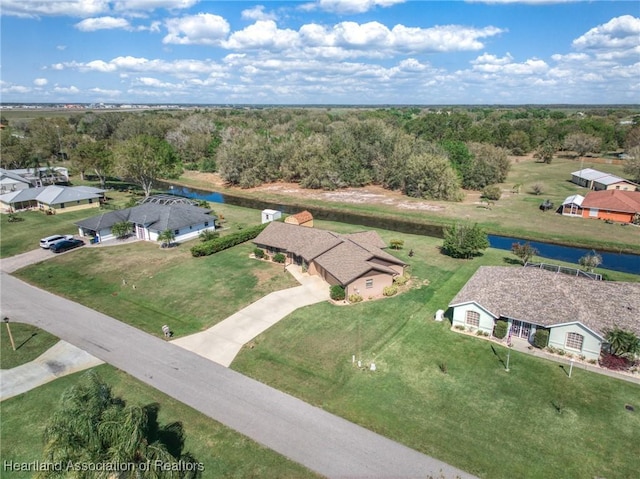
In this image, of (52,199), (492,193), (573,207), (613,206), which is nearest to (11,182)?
(52,199)

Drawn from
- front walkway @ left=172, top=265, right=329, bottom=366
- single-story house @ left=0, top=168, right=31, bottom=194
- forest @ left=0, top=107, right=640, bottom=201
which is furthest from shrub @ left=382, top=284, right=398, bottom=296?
single-story house @ left=0, top=168, right=31, bottom=194

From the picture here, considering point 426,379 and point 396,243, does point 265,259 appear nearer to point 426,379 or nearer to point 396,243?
point 396,243

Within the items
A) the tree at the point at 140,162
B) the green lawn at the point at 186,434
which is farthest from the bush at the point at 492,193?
the green lawn at the point at 186,434

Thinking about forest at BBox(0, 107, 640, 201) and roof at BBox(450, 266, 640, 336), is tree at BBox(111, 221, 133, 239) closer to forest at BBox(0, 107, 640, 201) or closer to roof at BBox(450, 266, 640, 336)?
forest at BBox(0, 107, 640, 201)

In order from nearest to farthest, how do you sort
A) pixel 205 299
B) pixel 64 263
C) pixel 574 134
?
pixel 205 299
pixel 64 263
pixel 574 134

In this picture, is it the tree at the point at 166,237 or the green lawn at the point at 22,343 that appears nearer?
the green lawn at the point at 22,343

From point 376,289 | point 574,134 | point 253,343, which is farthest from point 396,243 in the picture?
point 574,134

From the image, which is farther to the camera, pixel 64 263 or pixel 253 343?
pixel 64 263

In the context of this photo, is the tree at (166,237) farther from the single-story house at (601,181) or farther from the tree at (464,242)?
the single-story house at (601,181)
